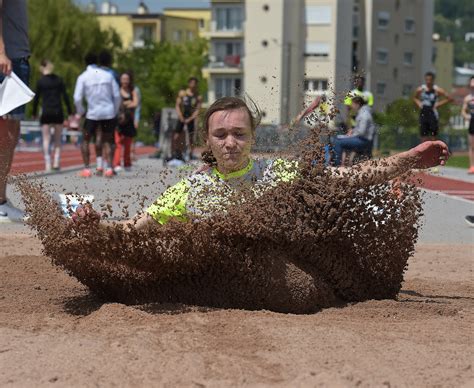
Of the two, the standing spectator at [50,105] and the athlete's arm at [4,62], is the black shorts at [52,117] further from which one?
the athlete's arm at [4,62]

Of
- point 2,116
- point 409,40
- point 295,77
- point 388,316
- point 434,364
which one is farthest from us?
point 409,40

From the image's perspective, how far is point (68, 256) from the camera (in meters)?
5.36

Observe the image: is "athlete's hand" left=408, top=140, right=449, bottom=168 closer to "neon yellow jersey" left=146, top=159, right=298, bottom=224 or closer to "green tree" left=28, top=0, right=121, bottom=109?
"neon yellow jersey" left=146, top=159, right=298, bottom=224

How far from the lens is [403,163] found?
552cm

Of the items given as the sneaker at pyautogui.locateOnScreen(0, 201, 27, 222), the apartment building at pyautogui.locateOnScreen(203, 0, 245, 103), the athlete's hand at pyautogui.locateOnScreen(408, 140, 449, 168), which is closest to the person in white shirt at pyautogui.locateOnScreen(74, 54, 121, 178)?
the sneaker at pyautogui.locateOnScreen(0, 201, 27, 222)

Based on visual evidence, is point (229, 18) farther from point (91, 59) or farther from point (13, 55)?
point (13, 55)

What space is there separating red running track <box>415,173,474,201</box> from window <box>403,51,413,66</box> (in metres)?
80.2

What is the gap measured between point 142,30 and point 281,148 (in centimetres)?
13497

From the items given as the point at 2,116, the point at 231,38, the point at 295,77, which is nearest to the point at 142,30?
the point at 231,38

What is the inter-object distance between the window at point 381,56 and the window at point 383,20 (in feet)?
6.87

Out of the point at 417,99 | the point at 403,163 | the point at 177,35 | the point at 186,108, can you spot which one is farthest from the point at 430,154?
the point at 177,35

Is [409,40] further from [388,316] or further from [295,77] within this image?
[388,316]

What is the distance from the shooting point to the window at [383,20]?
97.2 meters

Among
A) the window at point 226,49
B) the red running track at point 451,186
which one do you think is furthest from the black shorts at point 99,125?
the window at point 226,49
